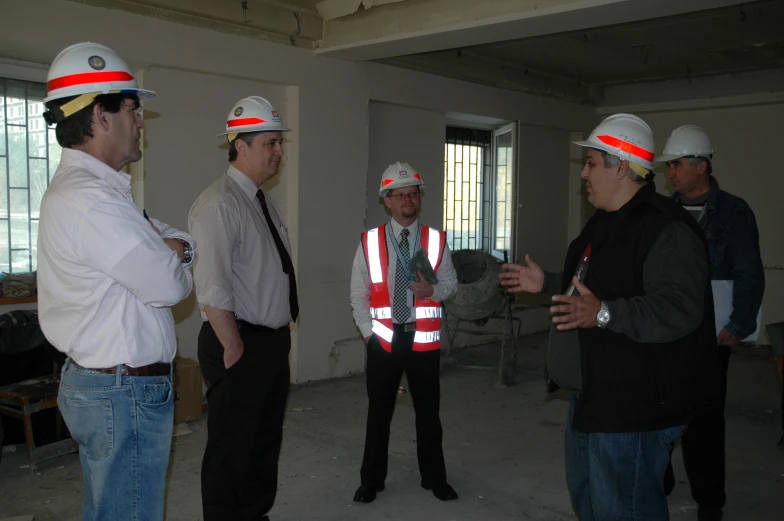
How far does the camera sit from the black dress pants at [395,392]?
3367mm

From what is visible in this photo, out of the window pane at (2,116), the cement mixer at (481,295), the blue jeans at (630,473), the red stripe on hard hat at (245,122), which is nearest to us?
the blue jeans at (630,473)

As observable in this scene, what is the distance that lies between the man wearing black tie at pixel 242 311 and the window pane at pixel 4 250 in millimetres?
2532

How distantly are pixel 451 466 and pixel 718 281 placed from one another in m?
1.86

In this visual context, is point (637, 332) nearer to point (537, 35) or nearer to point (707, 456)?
point (707, 456)

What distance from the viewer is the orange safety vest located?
336cm

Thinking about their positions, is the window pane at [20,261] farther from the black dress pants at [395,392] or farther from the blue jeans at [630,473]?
the blue jeans at [630,473]

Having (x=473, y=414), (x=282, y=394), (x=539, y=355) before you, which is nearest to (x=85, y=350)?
(x=282, y=394)

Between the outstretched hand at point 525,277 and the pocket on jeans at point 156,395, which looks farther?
the outstretched hand at point 525,277

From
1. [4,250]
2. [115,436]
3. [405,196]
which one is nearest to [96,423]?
[115,436]

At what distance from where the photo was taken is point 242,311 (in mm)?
2697

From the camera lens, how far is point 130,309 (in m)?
1.81

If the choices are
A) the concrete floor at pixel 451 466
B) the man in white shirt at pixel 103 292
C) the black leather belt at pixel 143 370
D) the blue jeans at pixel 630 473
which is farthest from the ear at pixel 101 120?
the concrete floor at pixel 451 466

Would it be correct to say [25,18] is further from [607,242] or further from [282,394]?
[607,242]

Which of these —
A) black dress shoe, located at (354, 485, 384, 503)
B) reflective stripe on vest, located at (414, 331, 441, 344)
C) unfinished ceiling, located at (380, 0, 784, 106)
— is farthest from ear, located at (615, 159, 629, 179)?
unfinished ceiling, located at (380, 0, 784, 106)
